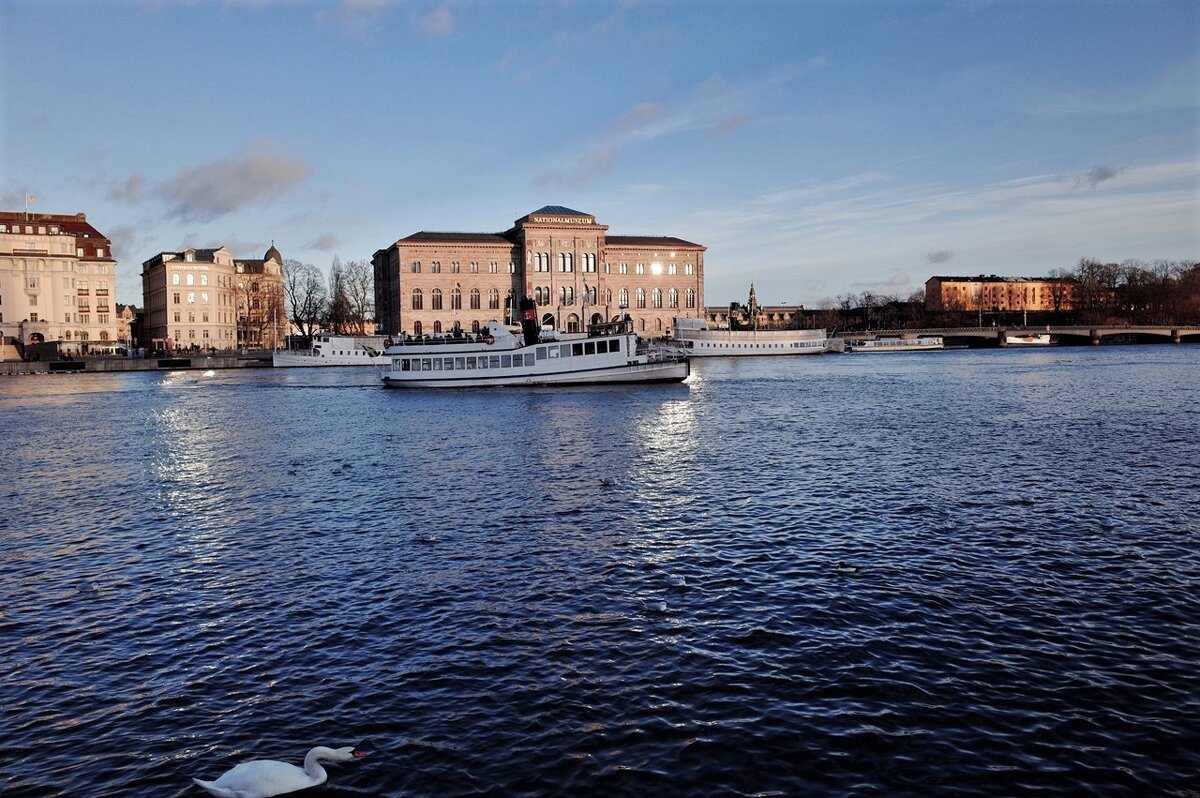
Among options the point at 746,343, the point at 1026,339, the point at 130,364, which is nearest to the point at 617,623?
the point at 130,364

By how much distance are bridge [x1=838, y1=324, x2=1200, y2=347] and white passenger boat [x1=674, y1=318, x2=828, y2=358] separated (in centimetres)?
3102

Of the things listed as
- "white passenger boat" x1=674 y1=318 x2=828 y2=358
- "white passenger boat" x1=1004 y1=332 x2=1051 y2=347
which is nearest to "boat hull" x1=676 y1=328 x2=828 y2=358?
"white passenger boat" x1=674 y1=318 x2=828 y2=358

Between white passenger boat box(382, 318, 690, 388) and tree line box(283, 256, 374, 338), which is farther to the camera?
tree line box(283, 256, 374, 338)

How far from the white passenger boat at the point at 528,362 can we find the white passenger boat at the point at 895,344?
102228 mm

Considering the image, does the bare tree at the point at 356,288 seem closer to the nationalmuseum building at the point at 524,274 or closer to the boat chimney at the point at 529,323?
the nationalmuseum building at the point at 524,274

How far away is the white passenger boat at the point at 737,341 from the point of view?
130125 mm

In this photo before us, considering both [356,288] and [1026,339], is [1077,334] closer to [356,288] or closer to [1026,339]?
[1026,339]

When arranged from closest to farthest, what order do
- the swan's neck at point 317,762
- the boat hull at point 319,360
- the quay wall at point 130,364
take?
the swan's neck at point 317,762 → the quay wall at point 130,364 → the boat hull at point 319,360

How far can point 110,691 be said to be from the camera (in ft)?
33.8

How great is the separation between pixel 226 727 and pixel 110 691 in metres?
2.04

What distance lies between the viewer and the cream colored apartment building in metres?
121

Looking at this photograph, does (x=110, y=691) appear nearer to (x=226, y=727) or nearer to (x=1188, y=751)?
(x=226, y=727)

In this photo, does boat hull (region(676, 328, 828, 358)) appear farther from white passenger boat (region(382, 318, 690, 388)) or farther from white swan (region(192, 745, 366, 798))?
white swan (region(192, 745, 366, 798))

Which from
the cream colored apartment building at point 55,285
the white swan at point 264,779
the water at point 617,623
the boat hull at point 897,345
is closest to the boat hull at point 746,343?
the boat hull at point 897,345
